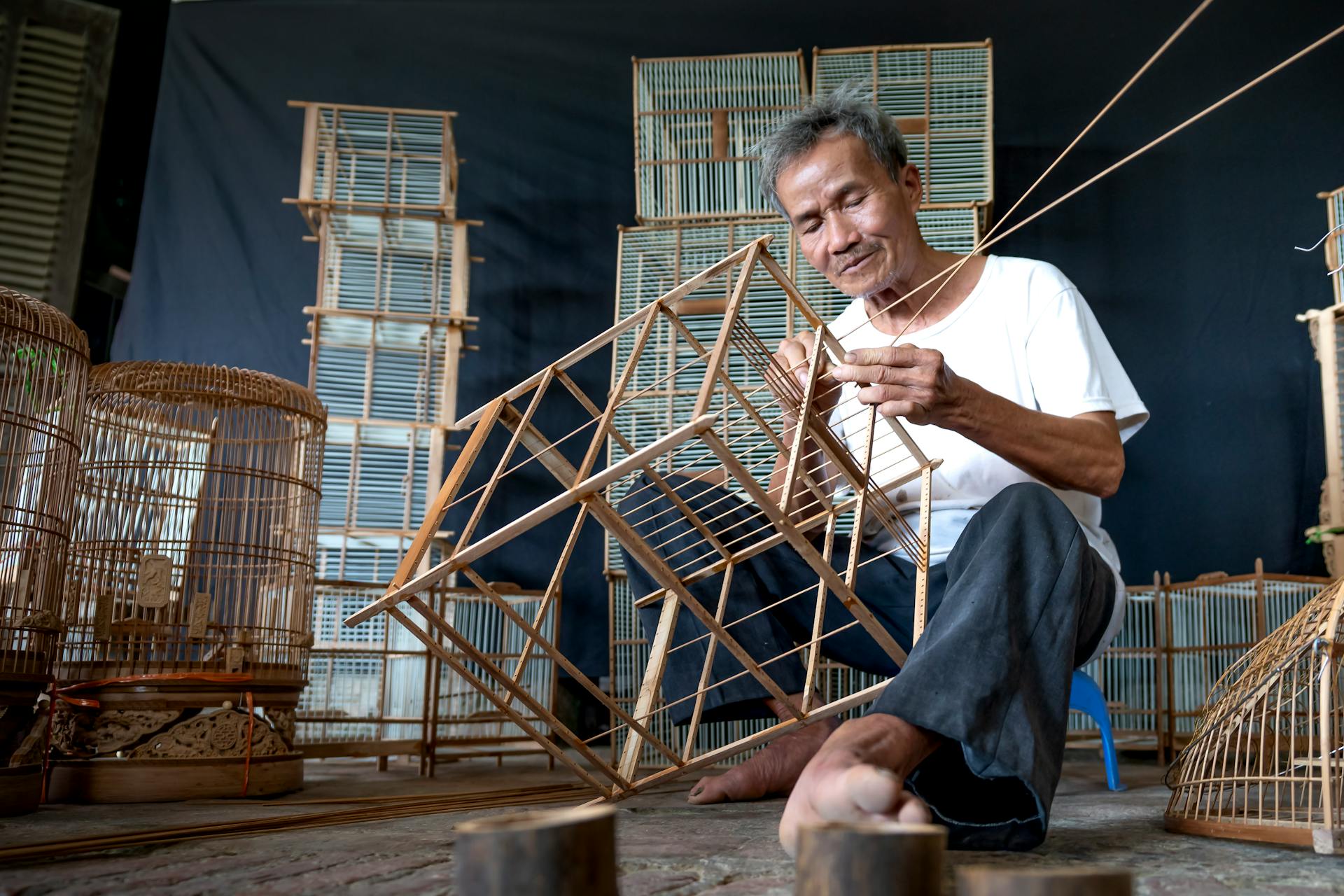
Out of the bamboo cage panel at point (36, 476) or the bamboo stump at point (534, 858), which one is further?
the bamboo cage panel at point (36, 476)

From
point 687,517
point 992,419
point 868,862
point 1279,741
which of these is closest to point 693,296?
point 687,517

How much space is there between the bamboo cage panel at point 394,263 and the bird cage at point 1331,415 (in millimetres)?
2623

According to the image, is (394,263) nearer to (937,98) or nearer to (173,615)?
(173,615)

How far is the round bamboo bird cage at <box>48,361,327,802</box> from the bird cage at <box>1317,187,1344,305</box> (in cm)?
292

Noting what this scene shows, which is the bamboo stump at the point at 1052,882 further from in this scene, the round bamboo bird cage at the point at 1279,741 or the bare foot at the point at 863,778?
the round bamboo bird cage at the point at 1279,741

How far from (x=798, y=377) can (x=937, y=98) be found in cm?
210

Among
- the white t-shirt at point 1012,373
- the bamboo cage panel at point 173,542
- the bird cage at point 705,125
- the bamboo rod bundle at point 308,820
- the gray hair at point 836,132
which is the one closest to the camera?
the bamboo rod bundle at point 308,820

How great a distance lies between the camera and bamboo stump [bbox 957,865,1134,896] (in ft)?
1.86

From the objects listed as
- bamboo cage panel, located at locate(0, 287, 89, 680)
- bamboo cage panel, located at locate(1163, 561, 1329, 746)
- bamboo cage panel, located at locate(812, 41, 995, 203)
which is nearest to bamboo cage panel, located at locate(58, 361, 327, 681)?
bamboo cage panel, located at locate(0, 287, 89, 680)

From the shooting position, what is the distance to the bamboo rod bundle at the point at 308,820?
3.71ft

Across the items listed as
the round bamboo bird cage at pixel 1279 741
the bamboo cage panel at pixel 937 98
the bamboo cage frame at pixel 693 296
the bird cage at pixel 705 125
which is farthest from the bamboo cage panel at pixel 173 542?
the bamboo cage panel at pixel 937 98

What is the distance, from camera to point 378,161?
3.48 m

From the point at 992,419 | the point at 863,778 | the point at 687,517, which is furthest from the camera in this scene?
the point at 687,517

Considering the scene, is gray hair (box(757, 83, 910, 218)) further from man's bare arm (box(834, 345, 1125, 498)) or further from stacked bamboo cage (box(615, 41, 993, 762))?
stacked bamboo cage (box(615, 41, 993, 762))
